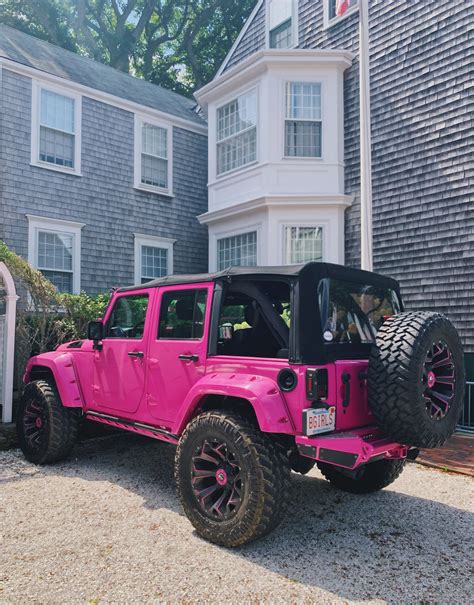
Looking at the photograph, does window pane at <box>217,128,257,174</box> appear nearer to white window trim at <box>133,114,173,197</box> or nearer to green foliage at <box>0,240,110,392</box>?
white window trim at <box>133,114,173,197</box>

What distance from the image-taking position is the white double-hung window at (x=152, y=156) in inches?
512

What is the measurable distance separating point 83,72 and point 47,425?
35.7 feet

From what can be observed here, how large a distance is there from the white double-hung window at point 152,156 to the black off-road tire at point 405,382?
34.9 ft

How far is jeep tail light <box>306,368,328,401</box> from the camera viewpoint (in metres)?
3.24

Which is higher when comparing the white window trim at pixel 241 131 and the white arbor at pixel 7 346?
the white window trim at pixel 241 131

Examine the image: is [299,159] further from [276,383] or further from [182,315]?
[276,383]

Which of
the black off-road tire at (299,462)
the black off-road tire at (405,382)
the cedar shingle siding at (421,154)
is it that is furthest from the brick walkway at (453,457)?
the cedar shingle siding at (421,154)

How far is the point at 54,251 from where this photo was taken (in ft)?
37.1

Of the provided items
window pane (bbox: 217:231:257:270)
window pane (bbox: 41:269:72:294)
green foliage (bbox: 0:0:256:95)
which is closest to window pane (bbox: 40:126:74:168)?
window pane (bbox: 41:269:72:294)

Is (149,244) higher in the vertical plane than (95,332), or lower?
higher

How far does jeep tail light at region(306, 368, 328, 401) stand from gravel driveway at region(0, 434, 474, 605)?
110 cm

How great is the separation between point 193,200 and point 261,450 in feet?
38.1

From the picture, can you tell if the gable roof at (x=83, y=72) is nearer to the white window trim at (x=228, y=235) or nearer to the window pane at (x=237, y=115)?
the window pane at (x=237, y=115)

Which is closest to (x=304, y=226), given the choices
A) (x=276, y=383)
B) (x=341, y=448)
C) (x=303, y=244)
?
(x=303, y=244)
